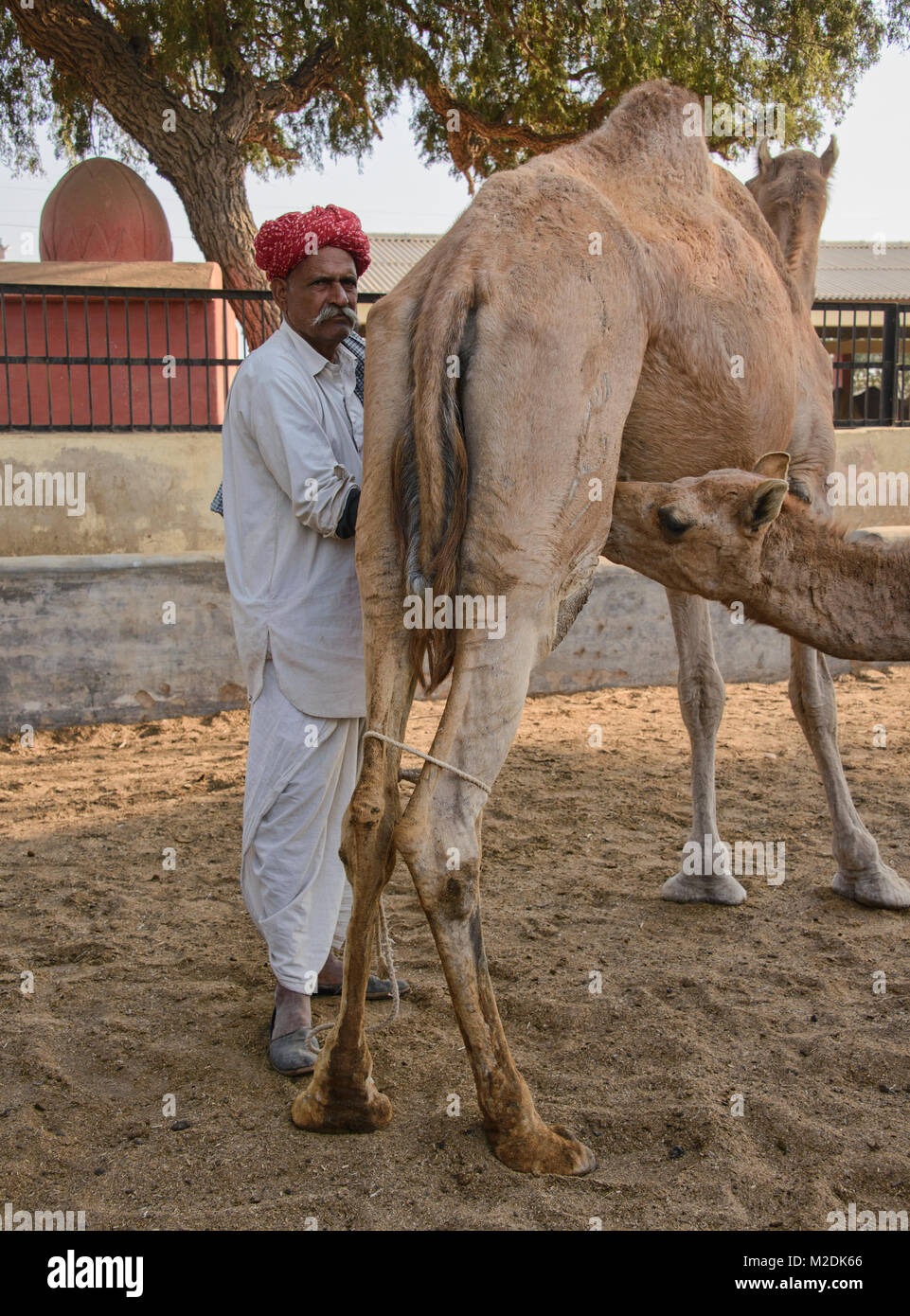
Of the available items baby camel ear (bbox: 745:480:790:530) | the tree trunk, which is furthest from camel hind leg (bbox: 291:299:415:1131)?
the tree trunk

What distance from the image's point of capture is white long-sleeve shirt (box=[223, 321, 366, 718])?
10.7 feet

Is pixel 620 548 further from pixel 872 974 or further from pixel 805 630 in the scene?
pixel 872 974

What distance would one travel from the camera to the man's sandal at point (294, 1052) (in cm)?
328

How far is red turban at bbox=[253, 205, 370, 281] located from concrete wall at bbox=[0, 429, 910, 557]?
18.2ft

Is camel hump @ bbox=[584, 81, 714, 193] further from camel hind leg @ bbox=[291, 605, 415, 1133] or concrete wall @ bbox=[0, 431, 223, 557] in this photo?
concrete wall @ bbox=[0, 431, 223, 557]

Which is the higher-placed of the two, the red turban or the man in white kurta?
the red turban

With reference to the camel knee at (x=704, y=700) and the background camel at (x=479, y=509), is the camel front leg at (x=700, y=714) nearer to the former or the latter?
the camel knee at (x=704, y=700)

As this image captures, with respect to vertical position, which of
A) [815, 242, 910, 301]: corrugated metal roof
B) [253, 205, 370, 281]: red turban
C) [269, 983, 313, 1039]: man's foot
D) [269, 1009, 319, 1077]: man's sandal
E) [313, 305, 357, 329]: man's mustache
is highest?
[815, 242, 910, 301]: corrugated metal roof

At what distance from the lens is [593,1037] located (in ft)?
11.5

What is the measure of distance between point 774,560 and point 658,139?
1.57m

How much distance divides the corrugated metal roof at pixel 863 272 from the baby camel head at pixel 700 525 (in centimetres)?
2377

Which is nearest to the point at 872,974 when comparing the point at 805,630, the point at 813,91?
the point at 805,630

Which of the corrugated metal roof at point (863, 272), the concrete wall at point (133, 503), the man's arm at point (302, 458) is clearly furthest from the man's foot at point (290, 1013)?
the corrugated metal roof at point (863, 272)

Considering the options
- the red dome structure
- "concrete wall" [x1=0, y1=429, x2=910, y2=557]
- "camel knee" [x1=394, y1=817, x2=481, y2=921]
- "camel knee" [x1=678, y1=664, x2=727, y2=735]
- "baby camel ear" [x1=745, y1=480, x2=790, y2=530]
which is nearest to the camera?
"camel knee" [x1=394, y1=817, x2=481, y2=921]
